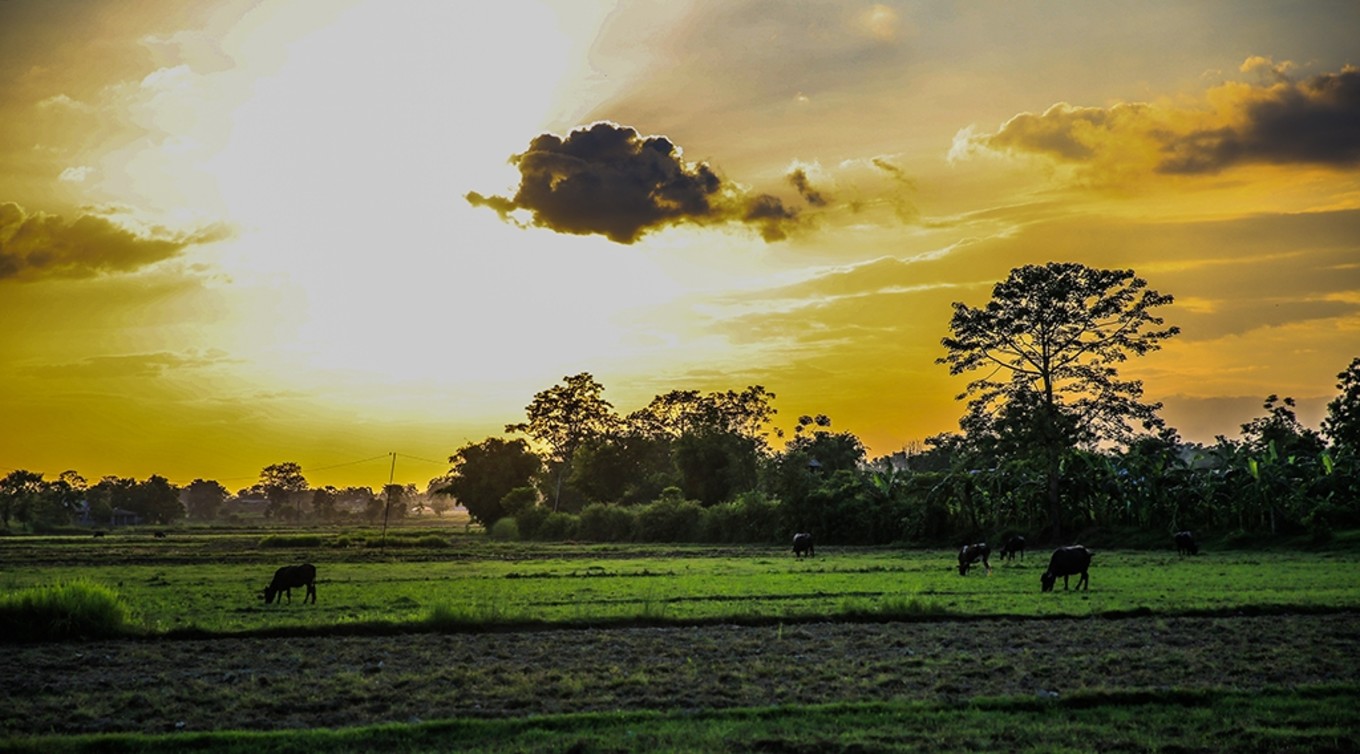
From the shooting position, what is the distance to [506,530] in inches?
4023

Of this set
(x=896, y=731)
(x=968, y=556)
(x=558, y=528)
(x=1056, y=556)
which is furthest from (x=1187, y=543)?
(x=558, y=528)

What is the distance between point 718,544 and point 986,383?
26.4 m

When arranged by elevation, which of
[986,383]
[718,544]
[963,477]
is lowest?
[718,544]

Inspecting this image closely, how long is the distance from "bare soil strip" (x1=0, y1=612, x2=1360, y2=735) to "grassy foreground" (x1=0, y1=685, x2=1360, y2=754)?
754 mm

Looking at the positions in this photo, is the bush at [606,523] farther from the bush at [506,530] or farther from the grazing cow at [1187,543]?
the grazing cow at [1187,543]

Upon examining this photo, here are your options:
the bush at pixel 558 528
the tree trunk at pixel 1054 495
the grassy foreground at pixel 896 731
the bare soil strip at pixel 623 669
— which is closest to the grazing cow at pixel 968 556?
the bare soil strip at pixel 623 669

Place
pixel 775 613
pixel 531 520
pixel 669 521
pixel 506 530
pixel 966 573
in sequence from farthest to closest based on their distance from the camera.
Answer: pixel 506 530, pixel 531 520, pixel 669 521, pixel 966 573, pixel 775 613

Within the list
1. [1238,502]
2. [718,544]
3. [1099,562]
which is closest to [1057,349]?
[1238,502]

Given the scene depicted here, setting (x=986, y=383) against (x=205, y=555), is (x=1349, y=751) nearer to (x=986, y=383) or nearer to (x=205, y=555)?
(x=986, y=383)

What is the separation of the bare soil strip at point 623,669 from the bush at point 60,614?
2.84ft

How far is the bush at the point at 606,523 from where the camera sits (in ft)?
290

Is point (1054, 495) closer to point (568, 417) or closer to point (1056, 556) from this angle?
point (1056, 556)

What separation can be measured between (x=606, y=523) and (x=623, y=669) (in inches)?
2951

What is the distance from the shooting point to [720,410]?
12675 centimetres
